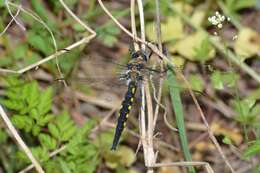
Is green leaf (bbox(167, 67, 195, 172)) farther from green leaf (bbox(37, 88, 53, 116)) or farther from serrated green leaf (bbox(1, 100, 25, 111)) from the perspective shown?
serrated green leaf (bbox(1, 100, 25, 111))

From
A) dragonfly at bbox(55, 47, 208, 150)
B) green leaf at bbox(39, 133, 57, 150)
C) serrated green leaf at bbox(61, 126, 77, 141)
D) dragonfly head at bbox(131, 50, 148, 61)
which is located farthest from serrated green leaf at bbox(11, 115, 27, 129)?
dragonfly head at bbox(131, 50, 148, 61)

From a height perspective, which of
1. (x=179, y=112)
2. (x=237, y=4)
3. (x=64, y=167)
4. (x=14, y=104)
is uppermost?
(x=237, y=4)

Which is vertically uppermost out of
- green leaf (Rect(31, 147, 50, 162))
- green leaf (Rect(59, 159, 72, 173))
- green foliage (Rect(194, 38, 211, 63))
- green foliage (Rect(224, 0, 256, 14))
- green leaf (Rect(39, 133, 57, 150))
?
green foliage (Rect(224, 0, 256, 14))

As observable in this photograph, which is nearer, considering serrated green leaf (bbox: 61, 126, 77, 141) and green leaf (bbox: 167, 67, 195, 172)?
green leaf (bbox: 167, 67, 195, 172)

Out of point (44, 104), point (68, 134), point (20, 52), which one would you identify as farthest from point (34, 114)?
point (20, 52)

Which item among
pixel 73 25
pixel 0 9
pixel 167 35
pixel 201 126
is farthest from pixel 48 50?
pixel 201 126

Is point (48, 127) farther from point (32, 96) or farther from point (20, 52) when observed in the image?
point (20, 52)

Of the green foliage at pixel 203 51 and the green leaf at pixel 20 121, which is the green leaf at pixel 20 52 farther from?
the green foliage at pixel 203 51

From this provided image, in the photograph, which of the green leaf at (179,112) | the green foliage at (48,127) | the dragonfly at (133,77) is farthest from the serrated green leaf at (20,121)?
the green leaf at (179,112)

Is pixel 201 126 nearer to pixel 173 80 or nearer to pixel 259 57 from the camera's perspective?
pixel 259 57
